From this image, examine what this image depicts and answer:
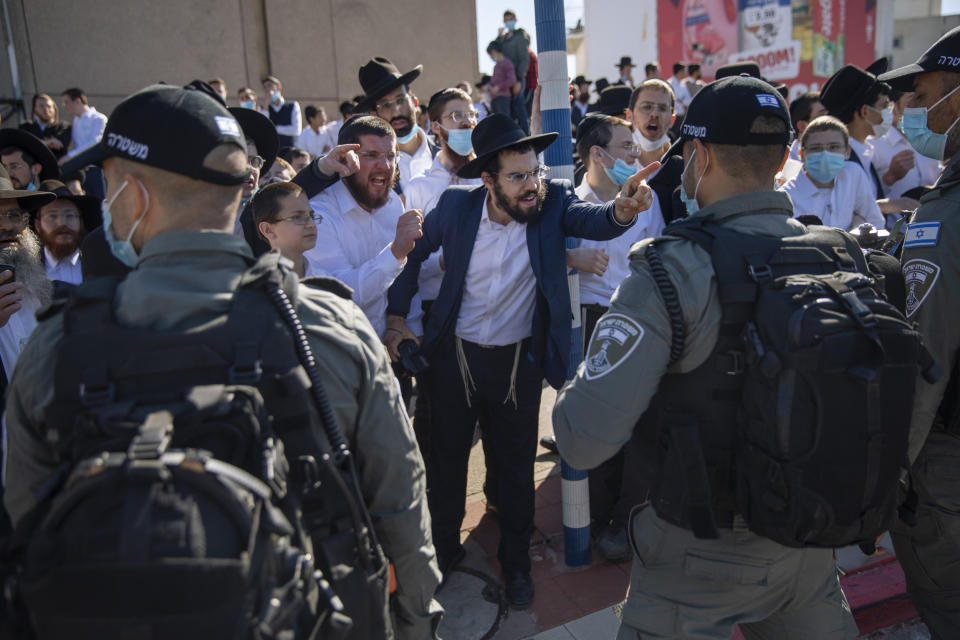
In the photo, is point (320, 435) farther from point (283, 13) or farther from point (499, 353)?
point (283, 13)

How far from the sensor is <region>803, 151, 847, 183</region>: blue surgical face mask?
428cm

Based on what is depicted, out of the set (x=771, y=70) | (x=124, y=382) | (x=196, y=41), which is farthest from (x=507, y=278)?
(x=771, y=70)

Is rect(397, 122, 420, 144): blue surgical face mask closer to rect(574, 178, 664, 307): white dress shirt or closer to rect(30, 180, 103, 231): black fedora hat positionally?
rect(574, 178, 664, 307): white dress shirt

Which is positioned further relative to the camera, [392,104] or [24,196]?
[392,104]

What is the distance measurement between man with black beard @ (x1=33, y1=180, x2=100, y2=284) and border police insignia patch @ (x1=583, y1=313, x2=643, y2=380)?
288cm

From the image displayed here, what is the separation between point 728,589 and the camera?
6.27ft

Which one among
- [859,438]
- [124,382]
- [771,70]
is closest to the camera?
[124,382]

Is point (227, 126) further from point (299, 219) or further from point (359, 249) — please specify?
point (359, 249)

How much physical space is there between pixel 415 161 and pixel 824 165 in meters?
3.10

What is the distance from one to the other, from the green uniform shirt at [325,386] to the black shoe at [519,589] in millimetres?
1489

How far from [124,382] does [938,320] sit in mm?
2487

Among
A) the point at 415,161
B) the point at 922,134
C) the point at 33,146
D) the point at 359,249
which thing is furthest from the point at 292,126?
the point at 922,134

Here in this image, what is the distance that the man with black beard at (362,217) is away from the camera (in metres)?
3.33

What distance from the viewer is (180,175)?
4.81 ft
